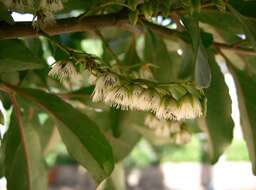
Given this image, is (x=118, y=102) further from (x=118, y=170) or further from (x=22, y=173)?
(x=118, y=170)

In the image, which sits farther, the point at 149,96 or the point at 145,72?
the point at 145,72

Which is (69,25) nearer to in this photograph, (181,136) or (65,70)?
(65,70)

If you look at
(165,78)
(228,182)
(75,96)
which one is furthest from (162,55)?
(228,182)

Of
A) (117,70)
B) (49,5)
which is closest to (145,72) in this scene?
(117,70)

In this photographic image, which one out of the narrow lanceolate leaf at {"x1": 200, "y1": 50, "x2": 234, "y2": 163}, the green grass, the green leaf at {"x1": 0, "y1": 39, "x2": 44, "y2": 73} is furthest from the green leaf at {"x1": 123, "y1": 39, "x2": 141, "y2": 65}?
the green grass

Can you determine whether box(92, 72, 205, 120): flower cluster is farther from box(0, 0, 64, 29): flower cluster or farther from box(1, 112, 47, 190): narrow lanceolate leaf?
box(1, 112, 47, 190): narrow lanceolate leaf

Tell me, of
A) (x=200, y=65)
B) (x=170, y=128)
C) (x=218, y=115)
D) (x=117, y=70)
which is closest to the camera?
(x=200, y=65)

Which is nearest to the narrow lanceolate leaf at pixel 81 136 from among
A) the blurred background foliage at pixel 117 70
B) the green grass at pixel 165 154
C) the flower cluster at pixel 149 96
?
the blurred background foliage at pixel 117 70
